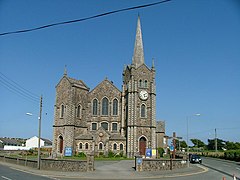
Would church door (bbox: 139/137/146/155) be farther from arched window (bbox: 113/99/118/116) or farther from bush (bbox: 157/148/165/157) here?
arched window (bbox: 113/99/118/116)

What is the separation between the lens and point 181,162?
36.0 m

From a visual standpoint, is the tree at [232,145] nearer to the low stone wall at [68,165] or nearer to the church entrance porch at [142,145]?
the church entrance porch at [142,145]

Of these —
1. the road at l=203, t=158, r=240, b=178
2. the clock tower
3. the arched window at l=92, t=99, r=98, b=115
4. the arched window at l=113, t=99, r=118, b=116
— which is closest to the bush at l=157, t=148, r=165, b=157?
the clock tower

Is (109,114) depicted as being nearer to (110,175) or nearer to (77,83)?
(77,83)

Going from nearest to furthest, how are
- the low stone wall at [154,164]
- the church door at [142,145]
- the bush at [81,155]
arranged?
the low stone wall at [154,164]
the bush at [81,155]
the church door at [142,145]

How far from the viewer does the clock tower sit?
2158 inches

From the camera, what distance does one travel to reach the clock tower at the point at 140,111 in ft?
180

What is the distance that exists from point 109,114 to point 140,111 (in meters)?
7.28

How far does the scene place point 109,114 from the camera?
60562 millimetres

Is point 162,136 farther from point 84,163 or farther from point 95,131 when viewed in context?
point 84,163

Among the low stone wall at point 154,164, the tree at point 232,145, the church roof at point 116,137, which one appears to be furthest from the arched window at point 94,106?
the tree at point 232,145

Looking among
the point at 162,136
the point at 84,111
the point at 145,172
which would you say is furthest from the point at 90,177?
the point at 162,136

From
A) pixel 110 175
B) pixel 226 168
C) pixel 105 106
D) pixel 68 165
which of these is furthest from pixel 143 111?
pixel 110 175

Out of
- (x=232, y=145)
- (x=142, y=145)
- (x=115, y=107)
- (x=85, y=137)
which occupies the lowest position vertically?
(x=232, y=145)
